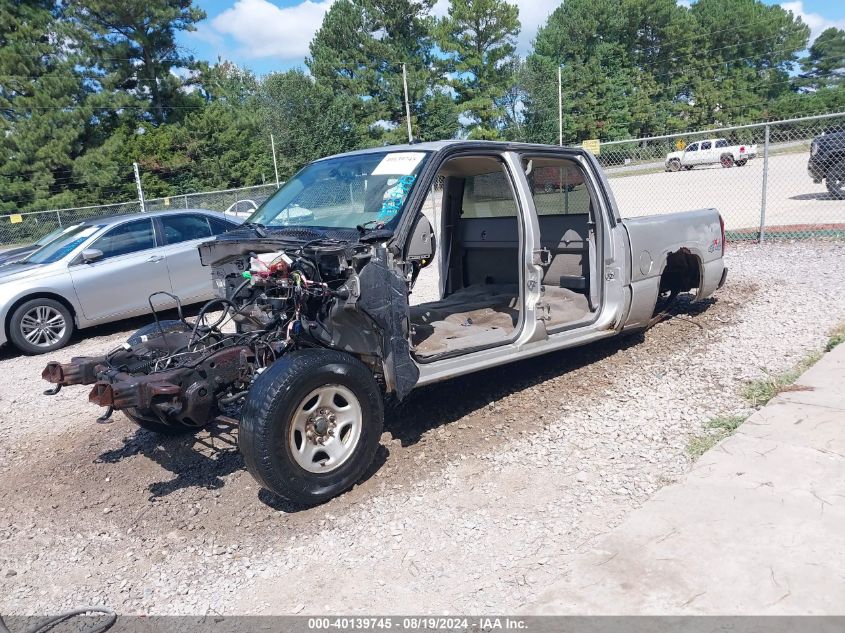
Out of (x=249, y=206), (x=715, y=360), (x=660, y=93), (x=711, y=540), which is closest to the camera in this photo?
(x=711, y=540)

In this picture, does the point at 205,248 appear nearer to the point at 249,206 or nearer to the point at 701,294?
the point at 701,294

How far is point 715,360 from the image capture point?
5.79m

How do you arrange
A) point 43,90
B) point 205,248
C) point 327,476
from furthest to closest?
point 43,90 < point 205,248 < point 327,476

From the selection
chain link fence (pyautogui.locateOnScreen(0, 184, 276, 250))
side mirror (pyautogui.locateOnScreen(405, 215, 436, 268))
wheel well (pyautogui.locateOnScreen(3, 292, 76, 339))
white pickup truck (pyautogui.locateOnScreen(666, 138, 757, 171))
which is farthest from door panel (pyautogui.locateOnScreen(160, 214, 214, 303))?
white pickup truck (pyautogui.locateOnScreen(666, 138, 757, 171))

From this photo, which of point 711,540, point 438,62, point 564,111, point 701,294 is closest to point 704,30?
point 564,111

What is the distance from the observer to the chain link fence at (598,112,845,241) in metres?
11.9

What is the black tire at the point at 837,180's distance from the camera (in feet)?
51.0

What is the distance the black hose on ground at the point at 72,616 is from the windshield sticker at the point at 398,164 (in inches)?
120

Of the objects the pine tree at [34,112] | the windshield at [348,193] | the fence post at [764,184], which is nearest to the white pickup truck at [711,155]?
the fence post at [764,184]

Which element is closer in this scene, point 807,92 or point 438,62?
point 438,62

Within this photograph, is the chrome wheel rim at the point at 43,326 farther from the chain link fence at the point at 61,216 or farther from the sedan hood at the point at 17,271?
the chain link fence at the point at 61,216

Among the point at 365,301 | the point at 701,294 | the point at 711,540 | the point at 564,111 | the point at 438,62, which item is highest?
the point at 438,62

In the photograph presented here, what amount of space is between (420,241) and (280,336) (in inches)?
42.8

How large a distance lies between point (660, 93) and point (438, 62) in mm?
22853
